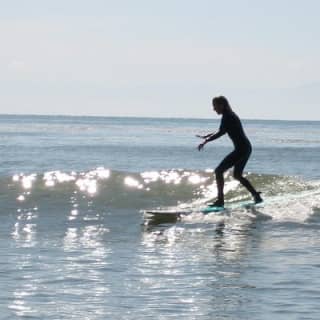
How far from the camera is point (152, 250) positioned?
40.5ft

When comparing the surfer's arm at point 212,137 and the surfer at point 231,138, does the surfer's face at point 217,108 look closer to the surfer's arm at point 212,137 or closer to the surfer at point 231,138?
the surfer at point 231,138

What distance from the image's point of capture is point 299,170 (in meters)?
35.0

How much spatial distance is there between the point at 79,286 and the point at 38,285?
467 millimetres

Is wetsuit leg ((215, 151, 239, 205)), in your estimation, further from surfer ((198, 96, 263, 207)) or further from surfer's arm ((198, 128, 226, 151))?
surfer's arm ((198, 128, 226, 151))

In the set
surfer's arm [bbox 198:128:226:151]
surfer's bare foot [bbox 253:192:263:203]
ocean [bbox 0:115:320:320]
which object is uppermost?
surfer's arm [bbox 198:128:226:151]

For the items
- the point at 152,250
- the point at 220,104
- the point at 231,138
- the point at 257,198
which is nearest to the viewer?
the point at 152,250

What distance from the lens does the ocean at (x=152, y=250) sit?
29.5ft

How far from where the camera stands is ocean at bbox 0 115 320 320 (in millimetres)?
9000

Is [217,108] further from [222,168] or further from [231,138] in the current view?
[222,168]

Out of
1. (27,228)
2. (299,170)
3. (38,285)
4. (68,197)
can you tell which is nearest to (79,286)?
(38,285)

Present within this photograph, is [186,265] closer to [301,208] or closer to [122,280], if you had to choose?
[122,280]

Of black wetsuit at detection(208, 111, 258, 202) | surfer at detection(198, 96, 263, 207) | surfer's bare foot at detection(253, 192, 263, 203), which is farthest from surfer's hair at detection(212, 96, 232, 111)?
surfer's bare foot at detection(253, 192, 263, 203)

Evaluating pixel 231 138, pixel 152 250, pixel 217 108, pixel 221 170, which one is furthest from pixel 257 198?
pixel 152 250

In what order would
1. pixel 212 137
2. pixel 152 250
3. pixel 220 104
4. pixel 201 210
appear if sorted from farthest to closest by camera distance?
pixel 201 210, pixel 220 104, pixel 212 137, pixel 152 250
